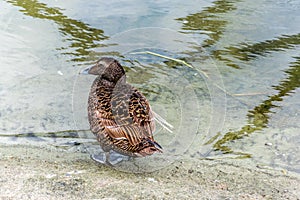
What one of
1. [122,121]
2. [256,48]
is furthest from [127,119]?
[256,48]

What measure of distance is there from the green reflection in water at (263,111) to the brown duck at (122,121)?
2.87 feet

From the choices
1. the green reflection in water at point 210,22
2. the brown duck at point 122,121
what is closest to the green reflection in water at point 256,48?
the green reflection in water at point 210,22

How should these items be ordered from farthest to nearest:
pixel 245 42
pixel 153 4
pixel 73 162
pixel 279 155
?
pixel 153 4, pixel 245 42, pixel 279 155, pixel 73 162

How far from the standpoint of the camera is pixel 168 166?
11.8 ft

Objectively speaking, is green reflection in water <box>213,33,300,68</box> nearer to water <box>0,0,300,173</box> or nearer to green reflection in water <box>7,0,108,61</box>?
water <box>0,0,300,173</box>

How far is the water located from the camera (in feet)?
13.3

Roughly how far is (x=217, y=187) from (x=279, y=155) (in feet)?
2.66

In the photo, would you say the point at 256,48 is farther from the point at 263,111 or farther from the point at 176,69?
the point at 263,111

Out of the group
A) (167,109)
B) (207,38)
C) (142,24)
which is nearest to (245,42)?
(207,38)

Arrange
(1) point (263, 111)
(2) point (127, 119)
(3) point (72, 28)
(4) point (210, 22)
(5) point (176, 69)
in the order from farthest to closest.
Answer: (4) point (210, 22), (3) point (72, 28), (5) point (176, 69), (1) point (263, 111), (2) point (127, 119)

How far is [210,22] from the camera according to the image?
20.3 ft

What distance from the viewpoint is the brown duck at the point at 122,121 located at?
10.5 feet

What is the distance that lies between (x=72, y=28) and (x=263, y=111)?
8.88ft

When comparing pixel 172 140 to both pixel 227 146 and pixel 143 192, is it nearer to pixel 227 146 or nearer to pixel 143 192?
pixel 227 146
